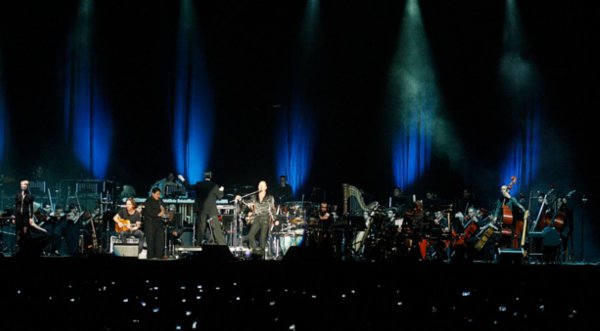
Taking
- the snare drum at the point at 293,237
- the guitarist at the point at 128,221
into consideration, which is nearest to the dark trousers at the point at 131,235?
the guitarist at the point at 128,221

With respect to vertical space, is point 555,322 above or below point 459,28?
below

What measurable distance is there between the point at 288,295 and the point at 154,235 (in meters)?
7.32

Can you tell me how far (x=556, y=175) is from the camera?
22328mm

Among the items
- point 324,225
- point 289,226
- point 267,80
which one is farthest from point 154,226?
point 267,80

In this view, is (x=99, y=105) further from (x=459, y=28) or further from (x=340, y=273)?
(x=340, y=273)

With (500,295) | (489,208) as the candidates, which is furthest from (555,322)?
(489,208)

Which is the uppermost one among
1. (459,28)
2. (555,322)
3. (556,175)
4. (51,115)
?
(459,28)

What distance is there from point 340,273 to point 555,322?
3.30 meters

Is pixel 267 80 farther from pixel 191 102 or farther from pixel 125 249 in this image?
pixel 125 249

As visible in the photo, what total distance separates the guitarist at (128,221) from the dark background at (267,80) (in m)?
5.25

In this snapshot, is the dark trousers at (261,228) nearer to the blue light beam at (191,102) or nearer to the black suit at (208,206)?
the black suit at (208,206)

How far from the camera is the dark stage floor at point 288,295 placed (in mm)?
9148

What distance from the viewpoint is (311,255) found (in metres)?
12.5

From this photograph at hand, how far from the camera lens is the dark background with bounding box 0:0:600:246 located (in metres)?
23.2
